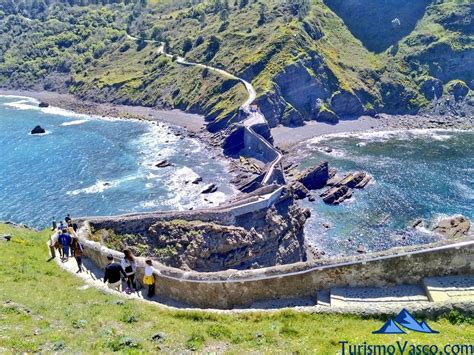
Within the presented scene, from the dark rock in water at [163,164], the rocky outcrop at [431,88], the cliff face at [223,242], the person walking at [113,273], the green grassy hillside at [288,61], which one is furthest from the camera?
the rocky outcrop at [431,88]

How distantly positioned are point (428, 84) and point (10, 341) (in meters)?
137

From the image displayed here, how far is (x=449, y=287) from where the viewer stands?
749 inches

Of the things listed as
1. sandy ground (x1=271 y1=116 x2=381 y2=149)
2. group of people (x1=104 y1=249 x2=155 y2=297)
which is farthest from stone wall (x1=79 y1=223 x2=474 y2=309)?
sandy ground (x1=271 y1=116 x2=381 y2=149)

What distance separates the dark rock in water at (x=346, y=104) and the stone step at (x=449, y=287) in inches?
4158

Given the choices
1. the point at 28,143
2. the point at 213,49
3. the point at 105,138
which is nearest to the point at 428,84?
the point at 213,49

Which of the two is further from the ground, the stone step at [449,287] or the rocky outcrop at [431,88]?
the stone step at [449,287]

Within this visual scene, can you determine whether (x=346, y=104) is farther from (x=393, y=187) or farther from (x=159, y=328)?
(x=159, y=328)

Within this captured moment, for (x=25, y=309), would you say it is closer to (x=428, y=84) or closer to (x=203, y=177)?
(x=203, y=177)

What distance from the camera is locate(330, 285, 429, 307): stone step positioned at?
63.5 ft

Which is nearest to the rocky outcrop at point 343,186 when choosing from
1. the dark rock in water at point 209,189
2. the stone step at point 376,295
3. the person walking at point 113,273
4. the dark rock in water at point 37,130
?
the dark rock in water at point 209,189

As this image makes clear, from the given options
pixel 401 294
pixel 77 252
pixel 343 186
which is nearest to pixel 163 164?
pixel 343 186

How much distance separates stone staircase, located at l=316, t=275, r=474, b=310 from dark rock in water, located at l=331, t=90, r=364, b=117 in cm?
10540

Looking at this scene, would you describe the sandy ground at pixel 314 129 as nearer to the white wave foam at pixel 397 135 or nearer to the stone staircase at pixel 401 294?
the white wave foam at pixel 397 135

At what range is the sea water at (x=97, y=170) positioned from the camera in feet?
248
